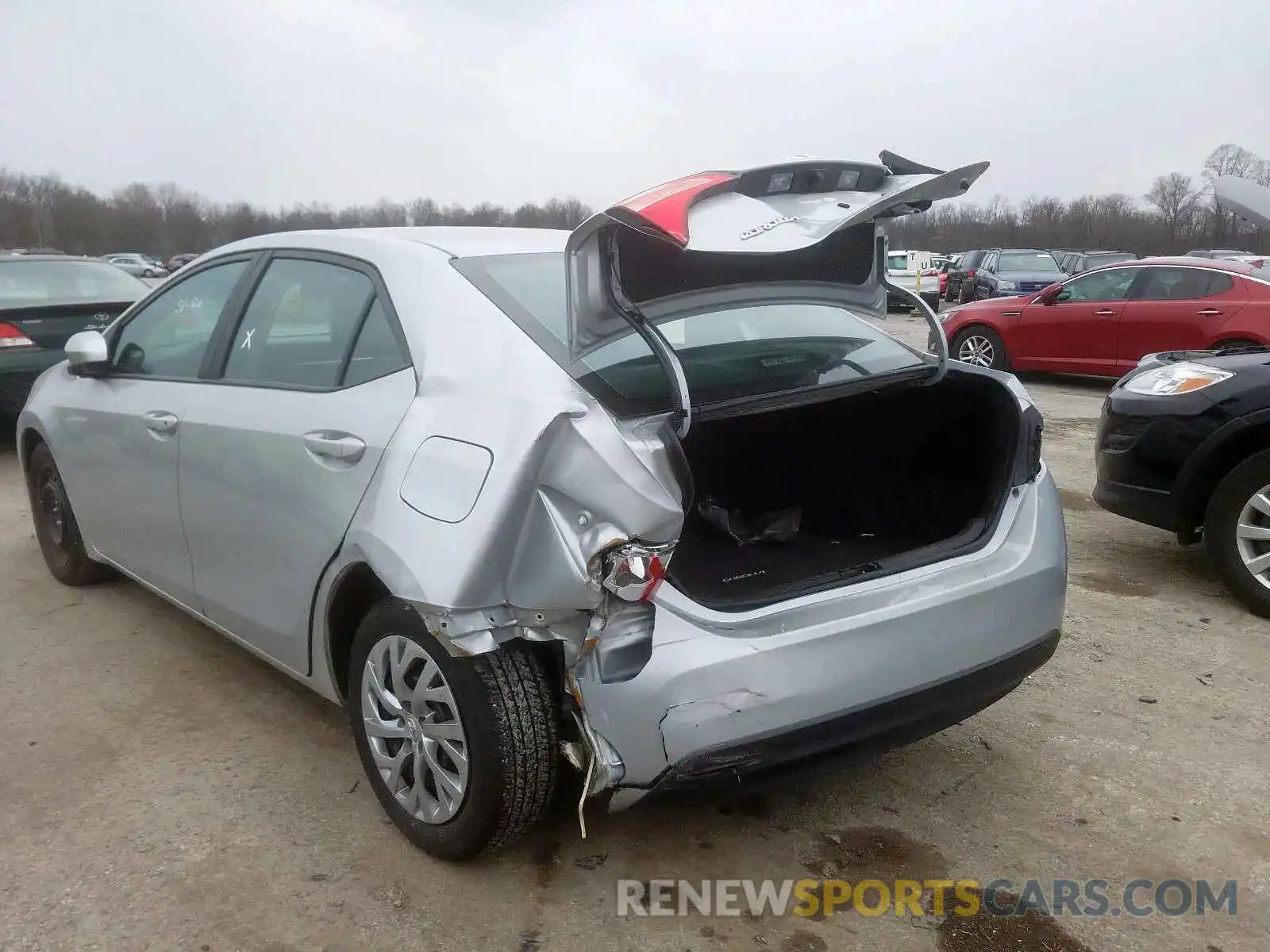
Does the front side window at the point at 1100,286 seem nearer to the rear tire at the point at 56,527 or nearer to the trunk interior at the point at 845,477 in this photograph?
the trunk interior at the point at 845,477

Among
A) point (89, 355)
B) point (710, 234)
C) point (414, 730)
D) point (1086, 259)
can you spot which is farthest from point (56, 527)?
point (1086, 259)

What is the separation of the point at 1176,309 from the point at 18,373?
1011 cm

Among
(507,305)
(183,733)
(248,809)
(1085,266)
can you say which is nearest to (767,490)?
(507,305)

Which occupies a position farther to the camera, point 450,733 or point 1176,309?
point 1176,309

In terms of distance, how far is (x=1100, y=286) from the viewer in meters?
10.5

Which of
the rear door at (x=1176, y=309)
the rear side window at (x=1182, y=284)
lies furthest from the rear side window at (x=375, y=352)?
the rear side window at (x=1182, y=284)

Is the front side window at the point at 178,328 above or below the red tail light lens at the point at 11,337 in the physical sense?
above

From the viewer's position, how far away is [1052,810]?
8.82 ft

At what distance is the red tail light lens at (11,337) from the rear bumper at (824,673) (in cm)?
685

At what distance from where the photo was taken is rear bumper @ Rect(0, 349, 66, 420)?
711 cm

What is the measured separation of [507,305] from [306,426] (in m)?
0.66

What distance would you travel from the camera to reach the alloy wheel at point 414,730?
2.29 meters

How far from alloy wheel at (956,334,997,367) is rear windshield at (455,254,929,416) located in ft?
29.7

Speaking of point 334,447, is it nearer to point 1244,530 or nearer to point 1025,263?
point 1244,530
